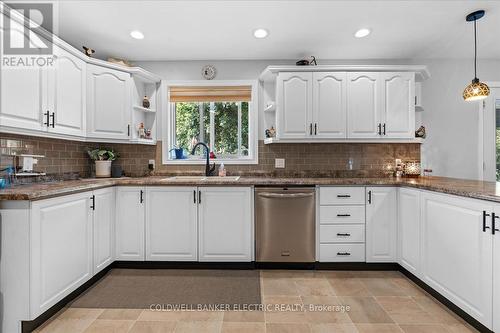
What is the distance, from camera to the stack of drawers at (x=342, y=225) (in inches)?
117

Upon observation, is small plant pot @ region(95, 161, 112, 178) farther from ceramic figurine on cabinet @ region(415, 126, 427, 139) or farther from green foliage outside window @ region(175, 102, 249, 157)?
ceramic figurine on cabinet @ region(415, 126, 427, 139)

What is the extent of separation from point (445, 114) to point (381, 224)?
190 cm

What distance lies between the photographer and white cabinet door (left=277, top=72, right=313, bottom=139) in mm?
3314

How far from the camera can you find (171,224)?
2988 mm

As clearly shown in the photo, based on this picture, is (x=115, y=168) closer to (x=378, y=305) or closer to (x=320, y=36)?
(x=320, y=36)

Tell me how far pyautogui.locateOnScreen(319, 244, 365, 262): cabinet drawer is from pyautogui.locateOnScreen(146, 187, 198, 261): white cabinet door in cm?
134

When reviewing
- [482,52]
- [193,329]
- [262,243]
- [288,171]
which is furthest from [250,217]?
[482,52]

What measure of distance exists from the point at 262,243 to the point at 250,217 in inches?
11.8

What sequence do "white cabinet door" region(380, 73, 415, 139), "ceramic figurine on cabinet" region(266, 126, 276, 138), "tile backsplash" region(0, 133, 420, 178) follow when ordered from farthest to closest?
1. "tile backsplash" region(0, 133, 420, 178)
2. "ceramic figurine on cabinet" region(266, 126, 276, 138)
3. "white cabinet door" region(380, 73, 415, 139)

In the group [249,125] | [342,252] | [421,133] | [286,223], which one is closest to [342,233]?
[342,252]

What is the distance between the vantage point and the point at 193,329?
196 centimetres

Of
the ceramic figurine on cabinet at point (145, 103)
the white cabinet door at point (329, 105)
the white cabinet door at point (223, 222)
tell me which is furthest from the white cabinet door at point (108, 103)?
the white cabinet door at point (329, 105)

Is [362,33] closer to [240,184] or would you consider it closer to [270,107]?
[270,107]

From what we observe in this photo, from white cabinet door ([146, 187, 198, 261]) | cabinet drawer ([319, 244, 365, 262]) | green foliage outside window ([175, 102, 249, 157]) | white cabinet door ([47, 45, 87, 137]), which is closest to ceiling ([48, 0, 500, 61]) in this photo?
white cabinet door ([47, 45, 87, 137])
